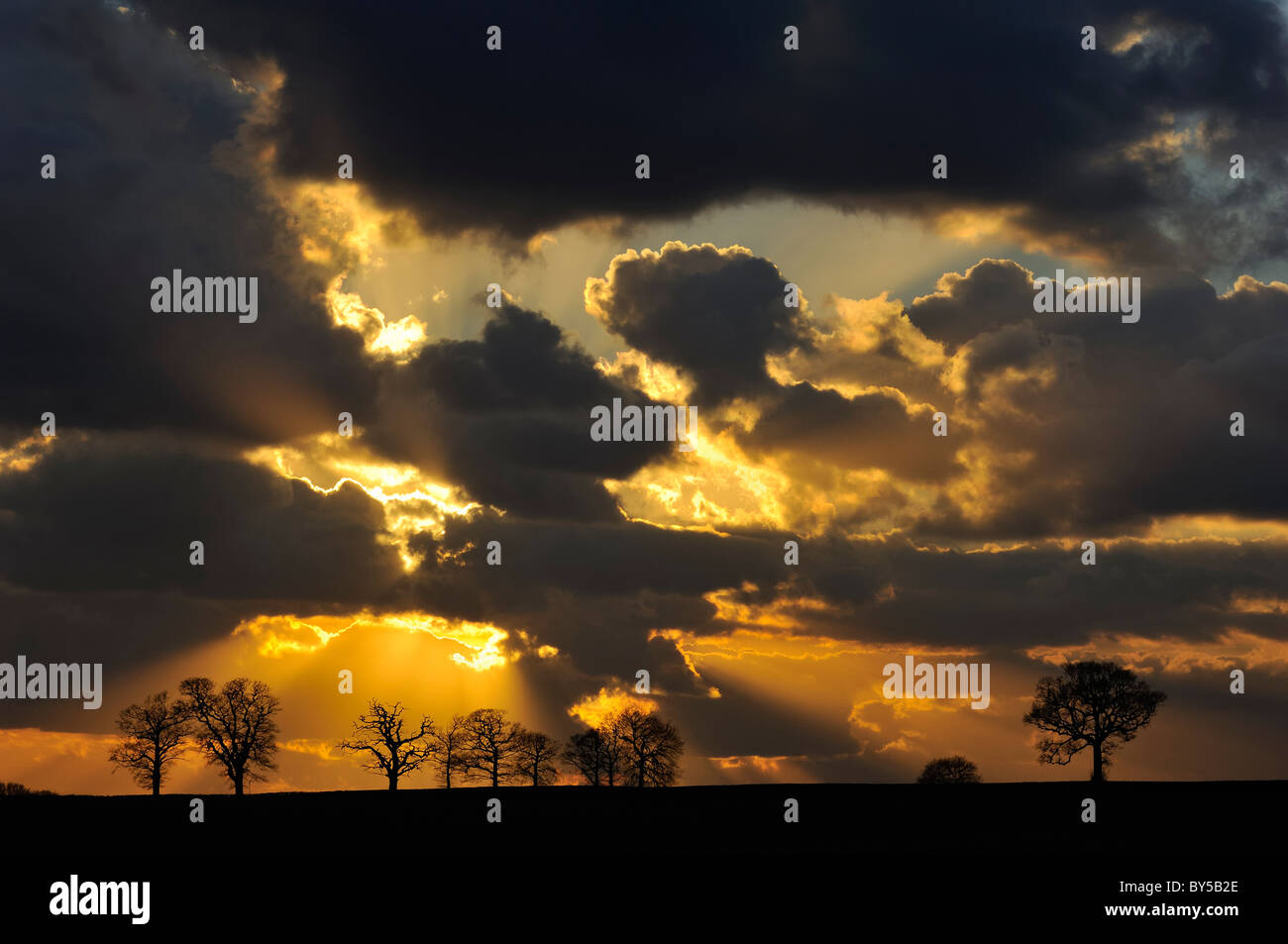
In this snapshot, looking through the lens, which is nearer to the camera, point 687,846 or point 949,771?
point 687,846

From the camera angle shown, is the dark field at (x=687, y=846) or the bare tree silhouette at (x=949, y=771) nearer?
the dark field at (x=687, y=846)

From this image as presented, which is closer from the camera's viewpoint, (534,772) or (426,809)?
(426,809)

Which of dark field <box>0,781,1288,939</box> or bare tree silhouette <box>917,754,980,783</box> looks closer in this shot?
dark field <box>0,781,1288,939</box>

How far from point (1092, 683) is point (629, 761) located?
2153 inches

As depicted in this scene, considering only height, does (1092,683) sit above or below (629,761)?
above
